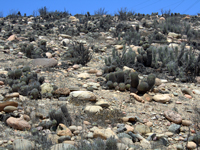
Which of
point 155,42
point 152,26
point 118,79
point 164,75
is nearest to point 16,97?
point 118,79

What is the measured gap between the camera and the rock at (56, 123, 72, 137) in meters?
3.85

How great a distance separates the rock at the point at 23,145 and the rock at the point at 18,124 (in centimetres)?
57

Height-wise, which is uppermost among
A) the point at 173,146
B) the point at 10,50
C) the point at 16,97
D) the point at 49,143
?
the point at 10,50

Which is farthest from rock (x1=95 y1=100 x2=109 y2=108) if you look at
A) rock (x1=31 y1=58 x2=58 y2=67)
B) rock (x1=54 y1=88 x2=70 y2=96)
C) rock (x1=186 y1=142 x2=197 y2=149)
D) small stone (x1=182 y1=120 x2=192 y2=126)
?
rock (x1=31 y1=58 x2=58 y2=67)

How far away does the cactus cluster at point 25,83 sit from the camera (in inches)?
211

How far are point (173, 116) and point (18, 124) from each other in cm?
350

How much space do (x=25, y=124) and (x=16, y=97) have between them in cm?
152

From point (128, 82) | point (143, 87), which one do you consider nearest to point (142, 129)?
point (143, 87)

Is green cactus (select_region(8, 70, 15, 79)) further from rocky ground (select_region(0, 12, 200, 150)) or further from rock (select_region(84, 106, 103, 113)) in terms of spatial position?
rock (select_region(84, 106, 103, 113))

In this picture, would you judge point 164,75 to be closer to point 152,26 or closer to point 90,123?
point 90,123

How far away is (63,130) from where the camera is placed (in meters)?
3.92

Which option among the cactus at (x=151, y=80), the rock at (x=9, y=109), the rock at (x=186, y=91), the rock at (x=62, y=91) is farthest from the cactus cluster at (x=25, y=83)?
the rock at (x=186, y=91)

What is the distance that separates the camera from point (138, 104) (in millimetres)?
5746

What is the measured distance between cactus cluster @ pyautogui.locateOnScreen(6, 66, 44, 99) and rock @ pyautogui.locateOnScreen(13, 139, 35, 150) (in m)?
2.07
